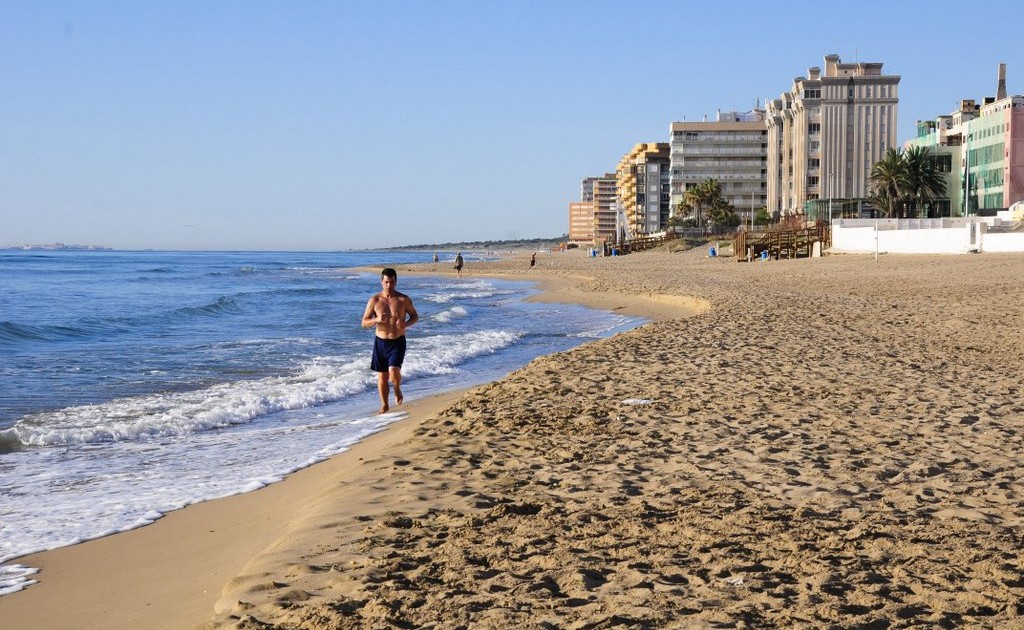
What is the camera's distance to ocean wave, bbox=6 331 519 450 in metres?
9.43

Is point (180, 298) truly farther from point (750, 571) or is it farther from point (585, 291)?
point (750, 571)

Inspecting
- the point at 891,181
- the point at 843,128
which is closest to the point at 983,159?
the point at 891,181

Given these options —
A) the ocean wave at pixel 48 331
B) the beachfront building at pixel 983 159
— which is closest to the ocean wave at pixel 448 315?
the ocean wave at pixel 48 331

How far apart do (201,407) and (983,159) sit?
3030 inches

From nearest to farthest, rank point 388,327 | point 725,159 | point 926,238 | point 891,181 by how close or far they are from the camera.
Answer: point 388,327 → point 926,238 → point 891,181 → point 725,159

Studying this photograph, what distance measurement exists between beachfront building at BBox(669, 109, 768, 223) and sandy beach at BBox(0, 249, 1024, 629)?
116140 millimetres

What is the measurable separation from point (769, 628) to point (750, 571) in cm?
68

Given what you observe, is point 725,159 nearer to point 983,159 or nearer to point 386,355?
point 983,159

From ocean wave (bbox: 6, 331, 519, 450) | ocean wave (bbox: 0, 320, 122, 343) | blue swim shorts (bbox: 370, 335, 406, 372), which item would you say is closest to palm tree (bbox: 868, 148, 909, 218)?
ocean wave (bbox: 0, 320, 122, 343)

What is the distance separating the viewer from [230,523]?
19.4 feet

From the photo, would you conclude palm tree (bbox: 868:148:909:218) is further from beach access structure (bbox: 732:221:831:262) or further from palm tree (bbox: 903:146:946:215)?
beach access structure (bbox: 732:221:831:262)

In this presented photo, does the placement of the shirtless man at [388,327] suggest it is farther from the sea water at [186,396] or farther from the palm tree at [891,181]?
the palm tree at [891,181]

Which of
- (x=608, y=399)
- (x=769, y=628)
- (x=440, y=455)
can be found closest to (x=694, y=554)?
(x=769, y=628)

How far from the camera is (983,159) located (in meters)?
75.7
